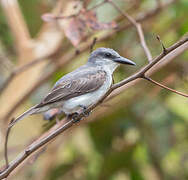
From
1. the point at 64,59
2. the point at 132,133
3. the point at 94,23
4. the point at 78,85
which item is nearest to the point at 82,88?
the point at 78,85

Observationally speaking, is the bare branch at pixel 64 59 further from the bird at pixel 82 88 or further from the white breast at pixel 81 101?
the white breast at pixel 81 101

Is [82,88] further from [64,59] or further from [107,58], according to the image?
[64,59]

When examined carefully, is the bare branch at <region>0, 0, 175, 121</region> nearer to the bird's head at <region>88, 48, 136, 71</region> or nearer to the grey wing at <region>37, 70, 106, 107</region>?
the bird's head at <region>88, 48, 136, 71</region>

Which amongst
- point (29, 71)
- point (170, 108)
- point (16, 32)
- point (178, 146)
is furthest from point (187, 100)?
point (16, 32)

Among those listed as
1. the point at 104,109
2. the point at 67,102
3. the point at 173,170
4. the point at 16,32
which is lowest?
the point at 173,170

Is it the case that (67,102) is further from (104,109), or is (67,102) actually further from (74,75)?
(104,109)

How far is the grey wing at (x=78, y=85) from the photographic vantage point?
3023 millimetres

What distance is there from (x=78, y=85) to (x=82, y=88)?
38 mm

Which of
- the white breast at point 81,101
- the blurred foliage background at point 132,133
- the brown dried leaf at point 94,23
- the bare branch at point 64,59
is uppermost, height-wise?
the brown dried leaf at point 94,23

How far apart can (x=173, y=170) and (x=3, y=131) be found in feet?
4.88

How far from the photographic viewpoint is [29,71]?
160 inches

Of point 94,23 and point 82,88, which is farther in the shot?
point 82,88

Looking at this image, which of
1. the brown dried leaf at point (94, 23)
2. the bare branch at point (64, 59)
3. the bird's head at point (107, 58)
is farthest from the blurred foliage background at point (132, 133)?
the brown dried leaf at point (94, 23)

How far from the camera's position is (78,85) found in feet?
10.3
